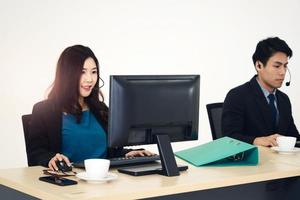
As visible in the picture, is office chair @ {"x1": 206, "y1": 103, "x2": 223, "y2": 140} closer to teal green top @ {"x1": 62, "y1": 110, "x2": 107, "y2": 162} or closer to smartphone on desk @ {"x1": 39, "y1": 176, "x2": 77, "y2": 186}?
teal green top @ {"x1": 62, "y1": 110, "x2": 107, "y2": 162}

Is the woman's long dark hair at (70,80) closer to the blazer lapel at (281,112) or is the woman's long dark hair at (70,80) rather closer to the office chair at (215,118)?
the office chair at (215,118)

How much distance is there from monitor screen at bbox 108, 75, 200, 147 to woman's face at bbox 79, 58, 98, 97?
544 mm

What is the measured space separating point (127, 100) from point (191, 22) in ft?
9.79

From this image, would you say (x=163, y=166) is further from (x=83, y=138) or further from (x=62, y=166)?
(x=83, y=138)

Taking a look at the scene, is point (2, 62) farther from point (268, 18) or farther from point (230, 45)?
point (268, 18)

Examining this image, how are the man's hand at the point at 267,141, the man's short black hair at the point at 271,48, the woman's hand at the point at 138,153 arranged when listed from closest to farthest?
the woman's hand at the point at 138,153 < the man's hand at the point at 267,141 < the man's short black hair at the point at 271,48

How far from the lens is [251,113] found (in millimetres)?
3629

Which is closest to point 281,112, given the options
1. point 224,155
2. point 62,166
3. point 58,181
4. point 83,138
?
point 224,155

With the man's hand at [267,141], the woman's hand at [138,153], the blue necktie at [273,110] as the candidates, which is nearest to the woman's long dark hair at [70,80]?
the woman's hand at [138,153]

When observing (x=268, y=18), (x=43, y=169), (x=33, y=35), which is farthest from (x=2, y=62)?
(x=268, y=18)

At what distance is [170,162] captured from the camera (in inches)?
97.3

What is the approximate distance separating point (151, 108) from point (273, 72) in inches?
56.6

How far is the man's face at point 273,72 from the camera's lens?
366 centimetres

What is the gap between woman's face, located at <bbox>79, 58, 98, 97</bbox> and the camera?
2928 mm
